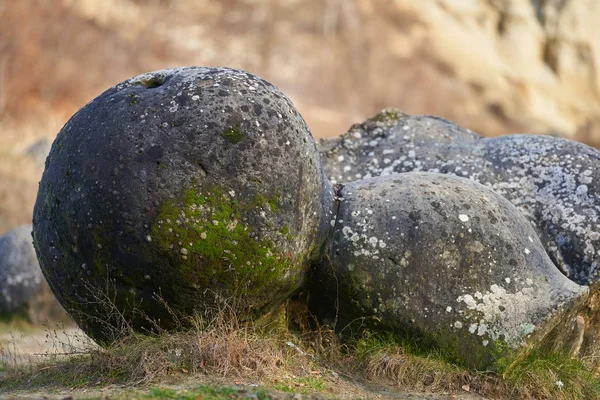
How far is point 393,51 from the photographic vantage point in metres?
27.3

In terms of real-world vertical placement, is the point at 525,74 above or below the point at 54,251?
above

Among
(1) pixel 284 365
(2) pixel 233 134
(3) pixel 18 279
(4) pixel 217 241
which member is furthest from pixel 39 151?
(1) pixel 284 365

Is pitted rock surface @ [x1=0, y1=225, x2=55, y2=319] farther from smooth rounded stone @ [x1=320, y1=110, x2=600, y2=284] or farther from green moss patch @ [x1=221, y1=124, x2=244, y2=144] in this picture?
green moss patch @ [x1=221, y1=124, x2=244, y2=144]

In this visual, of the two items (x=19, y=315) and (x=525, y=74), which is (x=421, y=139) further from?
(x=525, y=74)

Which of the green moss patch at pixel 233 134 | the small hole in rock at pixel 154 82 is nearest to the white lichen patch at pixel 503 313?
the green moss patch at pixel 233 134

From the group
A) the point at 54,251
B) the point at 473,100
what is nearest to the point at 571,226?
the point at 54,251

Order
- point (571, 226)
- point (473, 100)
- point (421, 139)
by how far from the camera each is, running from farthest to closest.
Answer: point (473, 100) < point (421, 139) < point (571, 226)

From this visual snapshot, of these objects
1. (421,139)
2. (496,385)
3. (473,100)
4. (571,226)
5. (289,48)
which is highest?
(289,48)

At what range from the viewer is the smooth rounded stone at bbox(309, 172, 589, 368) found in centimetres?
505

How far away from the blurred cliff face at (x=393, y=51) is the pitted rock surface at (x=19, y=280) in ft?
48.4

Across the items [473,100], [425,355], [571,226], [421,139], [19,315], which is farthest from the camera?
[473,100]

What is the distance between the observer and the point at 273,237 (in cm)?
481

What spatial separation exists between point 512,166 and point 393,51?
2147 centimetres

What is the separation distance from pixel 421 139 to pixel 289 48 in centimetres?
2025
